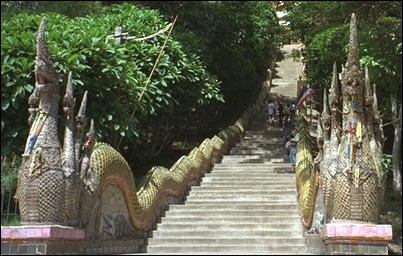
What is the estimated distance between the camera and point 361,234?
7676 mm

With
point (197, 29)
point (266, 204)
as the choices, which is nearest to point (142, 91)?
point (266, 204)

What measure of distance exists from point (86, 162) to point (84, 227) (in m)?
0.95

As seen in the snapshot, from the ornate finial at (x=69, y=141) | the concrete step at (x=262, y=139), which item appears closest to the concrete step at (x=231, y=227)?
the ornate finial at (x=69, y=141)

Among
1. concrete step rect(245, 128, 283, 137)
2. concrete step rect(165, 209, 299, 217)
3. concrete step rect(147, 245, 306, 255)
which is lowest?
concrete step rect(147, 245, 306, 255)

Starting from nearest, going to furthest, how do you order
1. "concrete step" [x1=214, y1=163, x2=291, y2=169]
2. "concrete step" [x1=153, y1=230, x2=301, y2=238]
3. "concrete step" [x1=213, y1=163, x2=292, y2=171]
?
"concrete step" [x1=153, y1=230, x2=301, y2=238], "concrete step" [x1=213, y1=163, x2=292, y2=171], "concrete step" [x1=214, y1=163, x2=291, y2=169]

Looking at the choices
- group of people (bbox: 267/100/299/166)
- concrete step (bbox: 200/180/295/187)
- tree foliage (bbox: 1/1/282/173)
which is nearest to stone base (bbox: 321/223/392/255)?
tree foliage (bbox: 1/1/282/173)

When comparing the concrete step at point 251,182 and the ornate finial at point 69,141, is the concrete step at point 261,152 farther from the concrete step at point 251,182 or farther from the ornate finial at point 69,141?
the ornate finial at point 69,141

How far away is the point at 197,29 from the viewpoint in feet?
58.9

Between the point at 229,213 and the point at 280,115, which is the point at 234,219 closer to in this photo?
the point at 229,213

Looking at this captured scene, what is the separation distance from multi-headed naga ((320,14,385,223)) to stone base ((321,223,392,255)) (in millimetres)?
232

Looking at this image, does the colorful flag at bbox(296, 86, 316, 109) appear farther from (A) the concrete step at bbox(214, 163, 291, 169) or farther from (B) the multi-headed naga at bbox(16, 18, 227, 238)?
(B) the multi-headed naga at bbox(16, 18, 227, 238)

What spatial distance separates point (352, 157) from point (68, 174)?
4.04 m

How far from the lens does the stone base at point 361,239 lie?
766 centimetres

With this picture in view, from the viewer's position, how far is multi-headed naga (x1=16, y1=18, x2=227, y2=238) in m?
7.62
